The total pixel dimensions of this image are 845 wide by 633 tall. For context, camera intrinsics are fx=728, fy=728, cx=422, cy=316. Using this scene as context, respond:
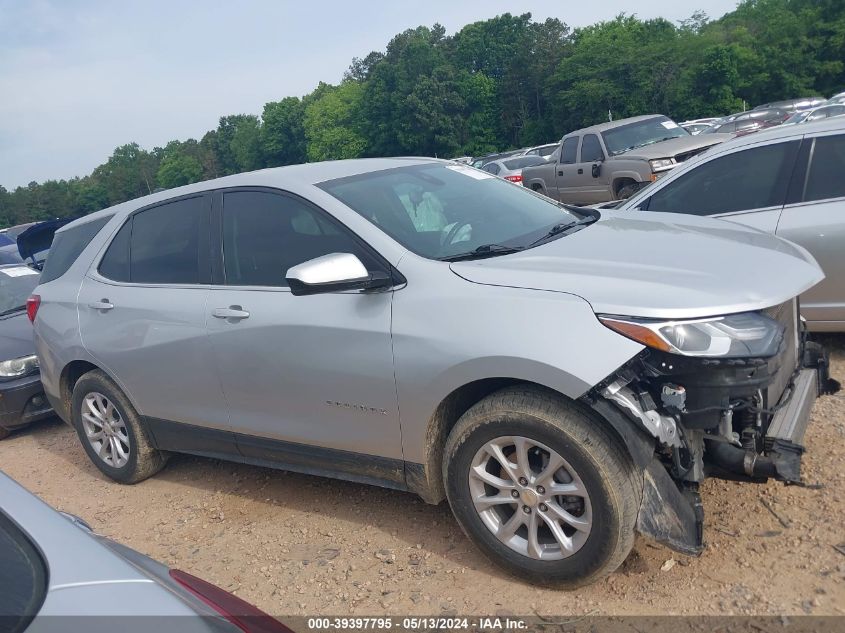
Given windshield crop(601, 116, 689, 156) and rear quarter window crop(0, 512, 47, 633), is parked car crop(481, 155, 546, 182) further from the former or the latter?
rear quarter window crop(0, 512, 47, 633)

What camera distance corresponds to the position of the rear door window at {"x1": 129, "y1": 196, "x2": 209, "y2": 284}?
13.9ft

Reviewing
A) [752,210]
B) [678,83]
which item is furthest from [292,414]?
[678,83]

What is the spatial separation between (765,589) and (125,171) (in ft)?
424

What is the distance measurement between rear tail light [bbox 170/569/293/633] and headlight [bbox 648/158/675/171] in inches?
415

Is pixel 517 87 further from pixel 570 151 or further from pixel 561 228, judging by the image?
pixel 561 228

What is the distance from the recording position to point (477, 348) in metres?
2.98

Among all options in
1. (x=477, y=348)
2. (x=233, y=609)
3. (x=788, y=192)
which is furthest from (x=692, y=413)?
(x=788, y=192)

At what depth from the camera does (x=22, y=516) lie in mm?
1831

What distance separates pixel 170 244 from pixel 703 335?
3139 mm

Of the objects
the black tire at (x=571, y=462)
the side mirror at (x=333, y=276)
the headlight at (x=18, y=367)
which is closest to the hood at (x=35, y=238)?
the headlight at (x=18, y=367)

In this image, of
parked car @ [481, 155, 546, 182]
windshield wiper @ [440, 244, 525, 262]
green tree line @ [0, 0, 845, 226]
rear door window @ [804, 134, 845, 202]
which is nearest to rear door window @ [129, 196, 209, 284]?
windshield wiper @ [440, 244, 525, 262]

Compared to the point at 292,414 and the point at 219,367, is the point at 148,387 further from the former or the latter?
the point at 292,414

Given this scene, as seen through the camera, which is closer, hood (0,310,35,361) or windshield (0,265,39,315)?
hood (0,310,35,361)

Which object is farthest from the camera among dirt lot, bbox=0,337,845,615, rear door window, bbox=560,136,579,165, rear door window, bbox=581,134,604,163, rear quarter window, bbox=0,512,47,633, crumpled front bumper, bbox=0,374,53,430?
rear door window, bbox=560,136,579,165
